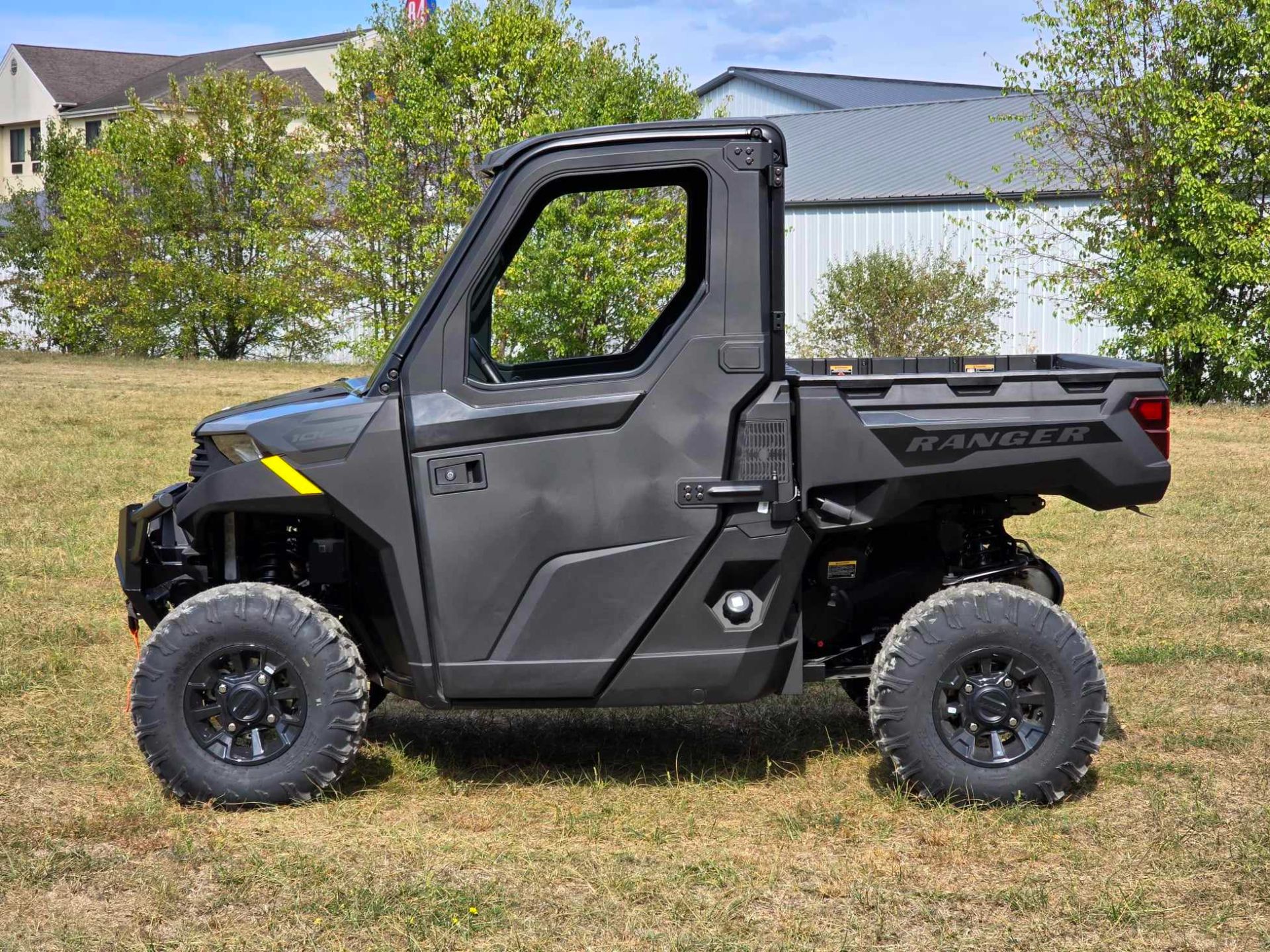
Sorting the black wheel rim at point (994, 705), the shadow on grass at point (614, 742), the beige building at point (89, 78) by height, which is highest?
the beige building at point (89, 78)

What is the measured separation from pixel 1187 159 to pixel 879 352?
5840 mm

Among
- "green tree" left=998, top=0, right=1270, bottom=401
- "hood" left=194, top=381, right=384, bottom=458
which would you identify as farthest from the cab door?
"green tree" left=998, top=0, right=1270, bottom=401

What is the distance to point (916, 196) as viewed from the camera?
92.2 ft

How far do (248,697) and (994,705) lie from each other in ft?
8.63

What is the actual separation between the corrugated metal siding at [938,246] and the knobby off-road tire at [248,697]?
2036 cm

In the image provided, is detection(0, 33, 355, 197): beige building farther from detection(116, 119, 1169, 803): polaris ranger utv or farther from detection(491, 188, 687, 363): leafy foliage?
detection(116, 119, 1169, 803): polaris ranger utv

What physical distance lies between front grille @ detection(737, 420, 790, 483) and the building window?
205 ft

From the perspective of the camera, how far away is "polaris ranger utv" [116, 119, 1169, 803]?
187 inches

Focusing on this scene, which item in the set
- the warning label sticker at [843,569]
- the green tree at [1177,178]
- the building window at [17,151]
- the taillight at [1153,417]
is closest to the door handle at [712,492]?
the warning label sticker at [843,569]

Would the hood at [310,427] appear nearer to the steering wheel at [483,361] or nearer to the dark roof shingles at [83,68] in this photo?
the steering wheel at [483,361]

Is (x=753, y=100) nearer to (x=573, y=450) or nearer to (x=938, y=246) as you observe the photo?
(x=938, y=246)

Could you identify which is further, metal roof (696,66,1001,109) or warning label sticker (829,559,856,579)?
metal roof (696,66,1001,109)

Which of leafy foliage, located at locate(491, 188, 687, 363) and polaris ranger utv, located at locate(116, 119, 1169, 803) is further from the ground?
leafy foliage, located at locate(491, 188, 687, 363)

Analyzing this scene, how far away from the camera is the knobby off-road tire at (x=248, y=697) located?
15.9 feet
